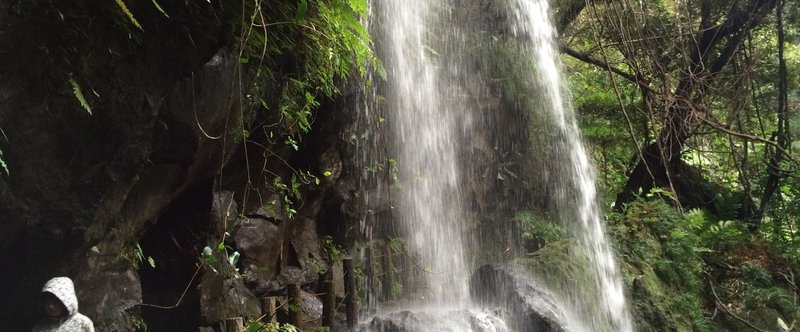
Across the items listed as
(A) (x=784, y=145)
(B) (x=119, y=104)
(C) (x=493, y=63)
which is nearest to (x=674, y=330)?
(A) (x=784, y=145)

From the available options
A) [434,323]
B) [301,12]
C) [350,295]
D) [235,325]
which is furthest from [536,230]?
[301,12]

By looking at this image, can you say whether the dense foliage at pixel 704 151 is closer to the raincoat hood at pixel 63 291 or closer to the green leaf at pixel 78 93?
the green leaf at pixel 78 93

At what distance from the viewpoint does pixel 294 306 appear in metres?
4.69

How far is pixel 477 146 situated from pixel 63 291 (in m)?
6.69

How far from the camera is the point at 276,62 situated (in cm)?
475

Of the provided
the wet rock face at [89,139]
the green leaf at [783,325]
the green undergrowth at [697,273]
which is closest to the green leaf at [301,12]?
the wet rock face at [89,139]

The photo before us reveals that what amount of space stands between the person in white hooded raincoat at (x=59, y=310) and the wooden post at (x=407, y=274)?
479cm

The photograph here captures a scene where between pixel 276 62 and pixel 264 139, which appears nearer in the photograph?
pixel 276 62

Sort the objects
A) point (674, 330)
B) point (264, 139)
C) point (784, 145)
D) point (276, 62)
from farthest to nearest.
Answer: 1. point (784, 145)
2. point (674, 330)
3. point (264, 139)
4. point (276, 62)

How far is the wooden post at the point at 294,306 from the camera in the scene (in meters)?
4.70

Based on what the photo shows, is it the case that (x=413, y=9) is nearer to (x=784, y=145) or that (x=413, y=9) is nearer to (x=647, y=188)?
(x=647, y=188)

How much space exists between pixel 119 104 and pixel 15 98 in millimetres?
524

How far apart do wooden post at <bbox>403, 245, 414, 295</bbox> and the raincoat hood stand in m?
4.80

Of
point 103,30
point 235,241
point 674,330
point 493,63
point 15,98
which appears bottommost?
point 674,330
